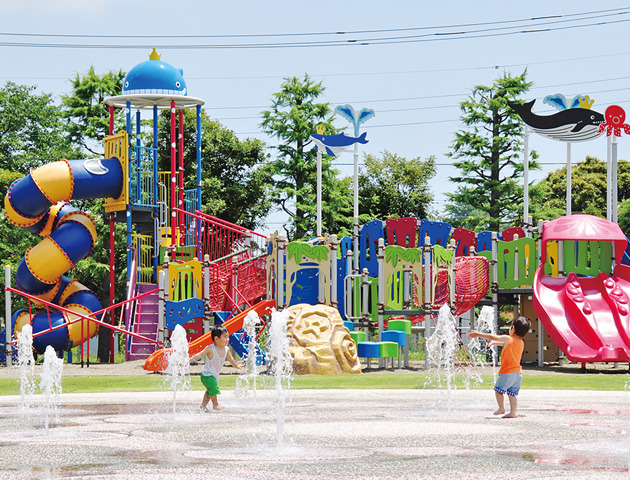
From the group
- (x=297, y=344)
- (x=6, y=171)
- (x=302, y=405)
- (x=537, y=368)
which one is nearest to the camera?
(x=302, y=405)

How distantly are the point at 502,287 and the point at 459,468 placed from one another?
1619 centimetres

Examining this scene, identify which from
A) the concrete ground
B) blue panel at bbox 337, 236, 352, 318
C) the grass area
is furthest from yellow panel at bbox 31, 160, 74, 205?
the concrete ground

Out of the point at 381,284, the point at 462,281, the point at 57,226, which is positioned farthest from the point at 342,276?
the point at 57,226

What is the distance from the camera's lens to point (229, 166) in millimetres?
40438

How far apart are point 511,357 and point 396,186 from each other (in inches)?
1342

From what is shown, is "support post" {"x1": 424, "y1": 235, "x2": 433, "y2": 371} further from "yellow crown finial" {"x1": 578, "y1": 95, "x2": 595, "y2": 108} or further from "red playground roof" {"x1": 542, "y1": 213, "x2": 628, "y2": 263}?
"yellow crown finial" {"x1": 578, "y1": 95, "x2": 595, "y2": 108}

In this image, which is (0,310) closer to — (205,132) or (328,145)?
(205,132)

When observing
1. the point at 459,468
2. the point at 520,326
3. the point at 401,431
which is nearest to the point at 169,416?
the point at 401,431

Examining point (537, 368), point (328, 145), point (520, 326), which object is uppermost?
point (328, 145)

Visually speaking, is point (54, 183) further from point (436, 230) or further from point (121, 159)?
point (436, 230)

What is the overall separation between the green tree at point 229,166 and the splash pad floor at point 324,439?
25819 mm

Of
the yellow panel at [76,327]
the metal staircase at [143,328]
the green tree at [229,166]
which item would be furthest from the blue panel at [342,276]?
the green tree at [229,166]

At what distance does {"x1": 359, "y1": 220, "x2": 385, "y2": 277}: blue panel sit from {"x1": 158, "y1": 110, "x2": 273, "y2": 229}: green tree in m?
16.1

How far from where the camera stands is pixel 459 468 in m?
7.19
